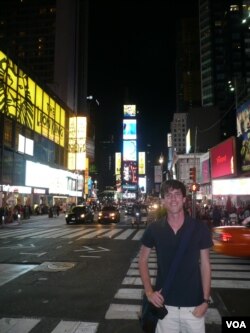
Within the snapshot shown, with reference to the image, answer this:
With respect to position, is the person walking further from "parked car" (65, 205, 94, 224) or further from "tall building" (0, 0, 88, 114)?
"tall building" (0, 0, 88, 114)

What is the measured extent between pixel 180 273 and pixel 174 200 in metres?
0.67

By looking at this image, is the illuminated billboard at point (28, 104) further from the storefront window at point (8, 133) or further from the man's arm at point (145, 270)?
the man's arm at point (145, 270)

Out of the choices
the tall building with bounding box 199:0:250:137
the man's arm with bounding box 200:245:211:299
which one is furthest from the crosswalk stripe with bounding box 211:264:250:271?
the tall building with bounding box 199:0:250:137

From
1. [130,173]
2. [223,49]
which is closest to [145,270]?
[223,49]

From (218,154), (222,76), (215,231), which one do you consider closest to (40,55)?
(222,76)

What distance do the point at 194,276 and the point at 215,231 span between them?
909 centimetres

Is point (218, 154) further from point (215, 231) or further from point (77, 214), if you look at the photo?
point (215, 231)

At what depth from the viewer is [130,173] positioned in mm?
164125

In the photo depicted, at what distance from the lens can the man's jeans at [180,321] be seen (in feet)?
10.7

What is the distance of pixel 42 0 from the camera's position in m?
130

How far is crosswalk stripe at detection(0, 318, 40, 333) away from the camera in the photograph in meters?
5.62

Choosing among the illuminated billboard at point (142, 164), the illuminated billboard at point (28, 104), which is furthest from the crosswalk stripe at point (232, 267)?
the illuminated billboard at point (142, 164)

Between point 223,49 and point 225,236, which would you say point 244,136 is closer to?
point 225,236

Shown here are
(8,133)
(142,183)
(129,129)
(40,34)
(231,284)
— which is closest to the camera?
(231,284)
